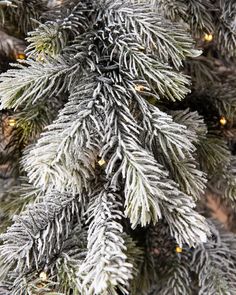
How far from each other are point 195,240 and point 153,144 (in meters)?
0.10

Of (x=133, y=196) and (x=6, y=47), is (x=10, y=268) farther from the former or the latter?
(x=6, y=47)

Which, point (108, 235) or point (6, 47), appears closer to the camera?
point (108, 235)

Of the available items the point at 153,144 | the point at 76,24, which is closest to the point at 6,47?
the point at 76,24

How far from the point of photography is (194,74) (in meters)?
0.64

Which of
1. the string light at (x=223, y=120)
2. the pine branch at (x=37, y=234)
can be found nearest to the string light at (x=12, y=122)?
the pine branch at (x=37, y=234)

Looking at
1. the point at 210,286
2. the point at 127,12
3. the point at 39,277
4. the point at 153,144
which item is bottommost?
the point at 210,286

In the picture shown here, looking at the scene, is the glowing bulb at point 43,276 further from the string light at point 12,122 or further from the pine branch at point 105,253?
the string light at point 12,122

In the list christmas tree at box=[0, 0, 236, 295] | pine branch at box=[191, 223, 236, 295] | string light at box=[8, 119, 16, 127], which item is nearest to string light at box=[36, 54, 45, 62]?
christmas tree at box=[0, 0, 236, 295]

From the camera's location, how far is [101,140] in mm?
402

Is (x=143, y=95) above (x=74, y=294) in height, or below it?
above

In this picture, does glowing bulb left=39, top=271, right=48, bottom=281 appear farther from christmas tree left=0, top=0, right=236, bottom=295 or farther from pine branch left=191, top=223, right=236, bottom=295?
pine branch left=191, top=223, right=236, bottom=295

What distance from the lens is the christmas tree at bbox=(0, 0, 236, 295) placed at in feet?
1.23

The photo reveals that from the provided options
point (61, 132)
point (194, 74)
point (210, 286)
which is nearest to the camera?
point (61, 132)

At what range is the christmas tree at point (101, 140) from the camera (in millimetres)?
374
